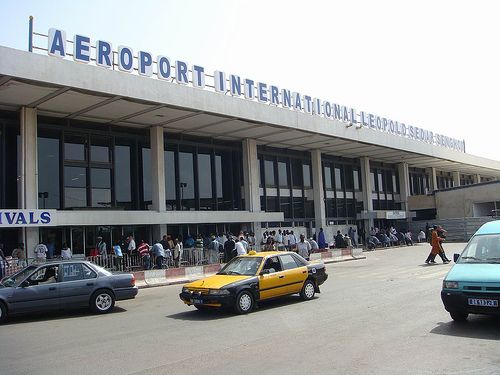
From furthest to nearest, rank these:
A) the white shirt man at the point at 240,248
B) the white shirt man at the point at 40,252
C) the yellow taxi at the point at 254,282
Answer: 1. the white shirt man at the point at 240,248
2. the white shirt man at the point at 40,252
3. the yellow taxi at the point at 254,282

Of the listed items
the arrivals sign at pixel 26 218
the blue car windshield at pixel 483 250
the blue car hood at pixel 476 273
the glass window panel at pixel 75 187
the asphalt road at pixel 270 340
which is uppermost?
the glass window panel at pixel 75 187

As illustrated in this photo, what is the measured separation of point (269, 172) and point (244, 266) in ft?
77.4

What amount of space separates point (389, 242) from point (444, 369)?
113ft

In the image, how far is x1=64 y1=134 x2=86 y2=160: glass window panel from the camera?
2473cm

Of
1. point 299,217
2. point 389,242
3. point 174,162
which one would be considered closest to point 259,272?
point 174,162

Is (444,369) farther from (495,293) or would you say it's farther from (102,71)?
(102,71)

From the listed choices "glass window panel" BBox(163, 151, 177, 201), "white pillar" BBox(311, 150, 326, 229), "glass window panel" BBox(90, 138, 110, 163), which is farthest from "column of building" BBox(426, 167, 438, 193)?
"glass window panel" BBox(90, 138, 110, 163)

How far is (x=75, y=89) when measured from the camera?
65.1 feet

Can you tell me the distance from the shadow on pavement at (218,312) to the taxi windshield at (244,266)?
0.92 metres

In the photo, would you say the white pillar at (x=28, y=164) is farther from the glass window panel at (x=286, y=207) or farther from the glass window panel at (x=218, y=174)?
the glass window panel at (x=286, y=207)

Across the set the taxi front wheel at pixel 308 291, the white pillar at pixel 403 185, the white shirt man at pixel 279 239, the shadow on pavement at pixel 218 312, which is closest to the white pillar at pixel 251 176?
the white shirt man at pixel 279 239

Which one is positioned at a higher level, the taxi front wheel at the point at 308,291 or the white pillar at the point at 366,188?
the white pillar at the point at 366,188

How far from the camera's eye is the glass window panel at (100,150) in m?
25.8

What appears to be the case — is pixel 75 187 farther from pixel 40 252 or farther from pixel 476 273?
pixel 476 273
